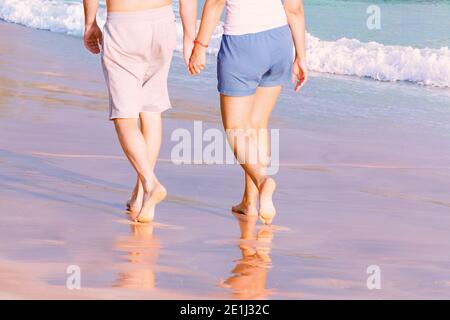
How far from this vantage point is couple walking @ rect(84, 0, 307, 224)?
639cm

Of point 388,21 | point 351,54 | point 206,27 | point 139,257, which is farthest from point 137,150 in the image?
point 388,21

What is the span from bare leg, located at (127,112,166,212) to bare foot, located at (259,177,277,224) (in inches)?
25.6

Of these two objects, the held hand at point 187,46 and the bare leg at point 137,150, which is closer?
the bare leg at point 137,150

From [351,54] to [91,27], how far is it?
11.1 meters

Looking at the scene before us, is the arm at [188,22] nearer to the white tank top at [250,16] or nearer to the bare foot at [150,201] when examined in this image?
the white tank top at [250,16]

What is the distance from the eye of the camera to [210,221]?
6523mm

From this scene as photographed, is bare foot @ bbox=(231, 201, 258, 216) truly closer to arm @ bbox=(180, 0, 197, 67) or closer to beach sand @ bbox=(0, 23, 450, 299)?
beach sand @ bbox=(0, 23, 450, 299)

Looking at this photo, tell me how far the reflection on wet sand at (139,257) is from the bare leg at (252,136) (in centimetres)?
58

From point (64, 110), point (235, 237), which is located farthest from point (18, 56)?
point (235, 237)

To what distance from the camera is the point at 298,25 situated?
21.5ft

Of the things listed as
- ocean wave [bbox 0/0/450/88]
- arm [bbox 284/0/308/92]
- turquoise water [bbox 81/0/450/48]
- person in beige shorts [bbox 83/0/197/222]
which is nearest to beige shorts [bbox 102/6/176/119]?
person in beige shorts [bbox 83/0/197/222]

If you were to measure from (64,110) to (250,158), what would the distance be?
3.88m

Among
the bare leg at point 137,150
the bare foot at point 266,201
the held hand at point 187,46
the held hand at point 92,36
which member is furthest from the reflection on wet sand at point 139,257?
the held hand at point 92,36

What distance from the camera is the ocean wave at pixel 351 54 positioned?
15.9 metres
